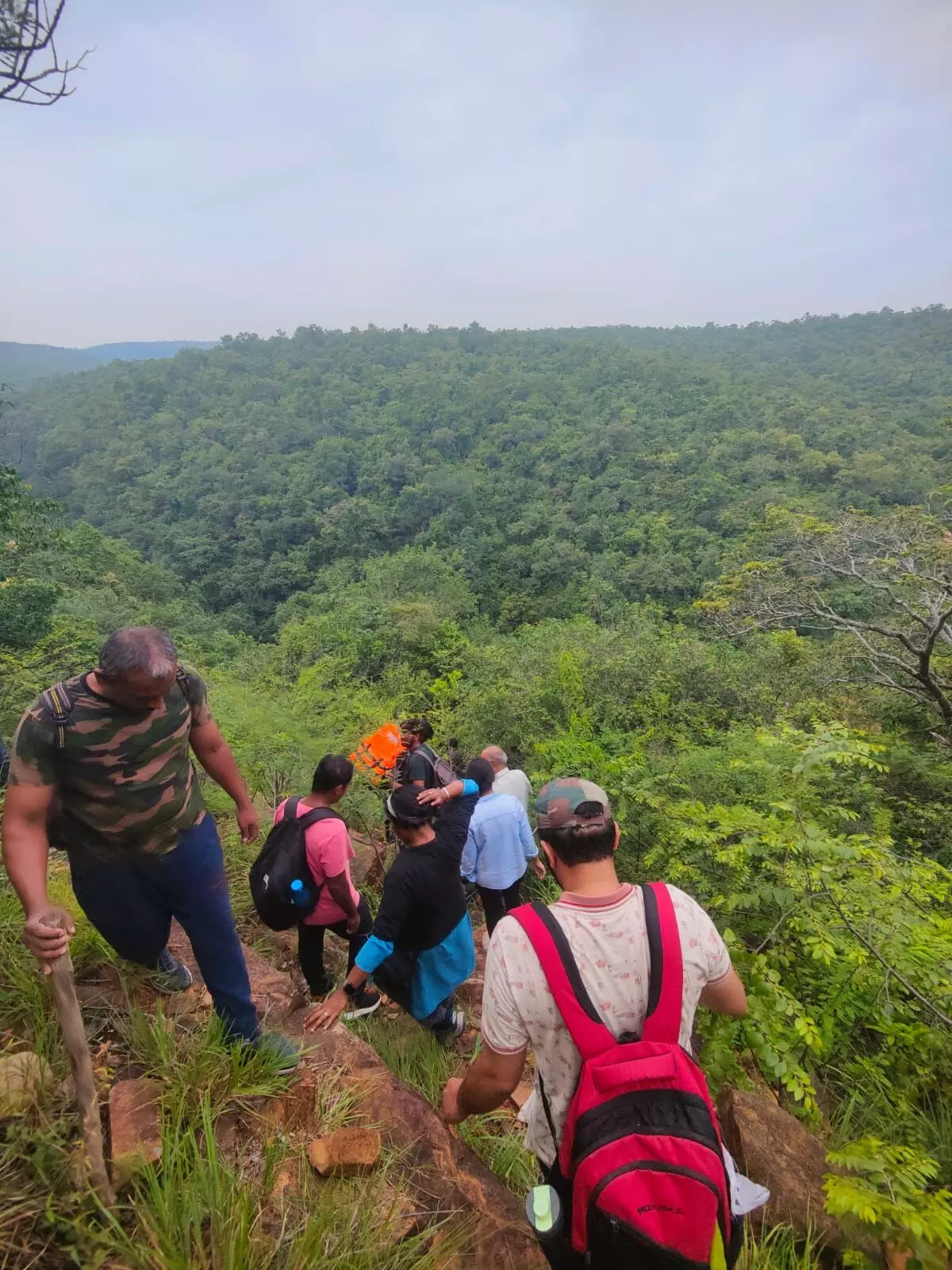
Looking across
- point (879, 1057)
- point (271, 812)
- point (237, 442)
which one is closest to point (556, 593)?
point (271, 812)

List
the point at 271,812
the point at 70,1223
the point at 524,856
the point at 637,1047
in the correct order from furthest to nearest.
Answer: the point at 271,812, the point at 524,856, the point at 70,1223, the point at 637,1047

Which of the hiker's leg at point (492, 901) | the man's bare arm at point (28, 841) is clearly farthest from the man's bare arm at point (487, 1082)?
the hiker's leg at point (492, 901)

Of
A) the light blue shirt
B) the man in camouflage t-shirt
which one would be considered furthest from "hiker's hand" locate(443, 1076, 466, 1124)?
the light blue shirt

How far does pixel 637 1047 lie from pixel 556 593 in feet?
94.2

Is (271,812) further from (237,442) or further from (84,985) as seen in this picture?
(237,442)

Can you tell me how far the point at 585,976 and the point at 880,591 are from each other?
10.9m

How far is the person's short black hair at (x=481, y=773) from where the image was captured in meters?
3.40

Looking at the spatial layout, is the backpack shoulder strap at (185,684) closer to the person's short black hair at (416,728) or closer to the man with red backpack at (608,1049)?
the man with red backpack at (608,1049)

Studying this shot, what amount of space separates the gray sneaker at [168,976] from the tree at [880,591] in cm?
788

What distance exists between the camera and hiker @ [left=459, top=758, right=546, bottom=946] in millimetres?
3398

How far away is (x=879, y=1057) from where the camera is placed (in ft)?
7.42

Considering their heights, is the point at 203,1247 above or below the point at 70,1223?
below

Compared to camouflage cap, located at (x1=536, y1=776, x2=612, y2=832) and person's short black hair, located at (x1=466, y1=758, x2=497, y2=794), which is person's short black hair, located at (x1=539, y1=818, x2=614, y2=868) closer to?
camouflage cap, located at (x1=536, y1=776, x2=612, y2=832)

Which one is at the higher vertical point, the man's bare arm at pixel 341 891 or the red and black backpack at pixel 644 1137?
the red and black backpack at pixel 644 1137
